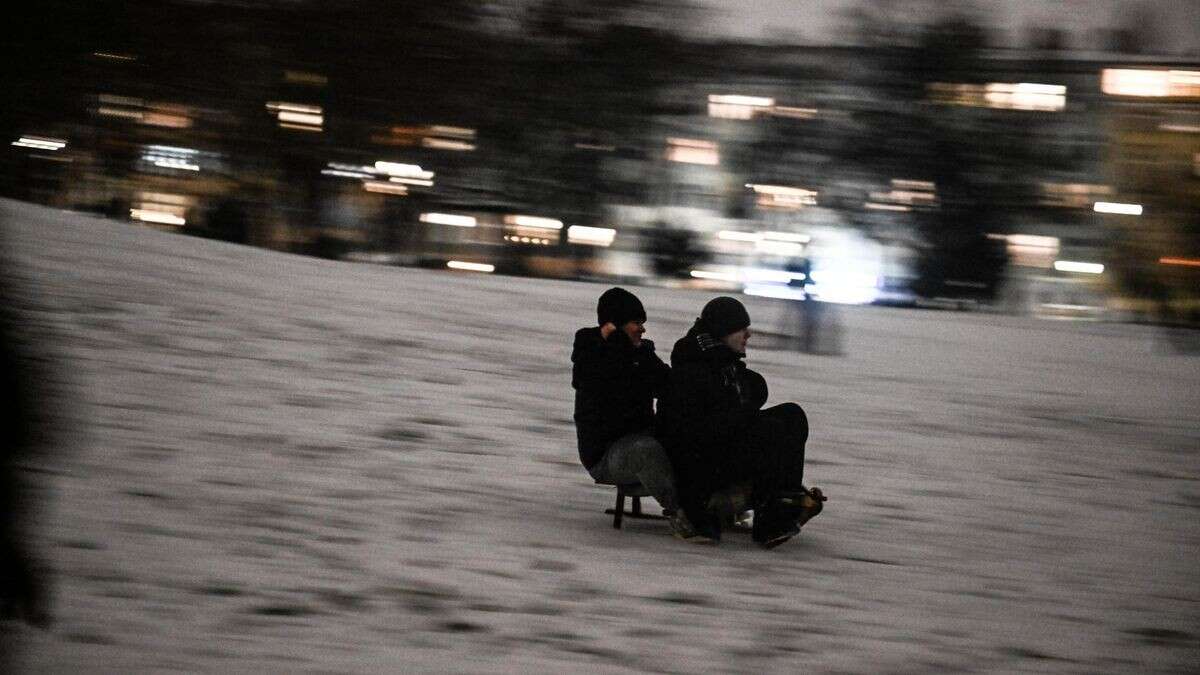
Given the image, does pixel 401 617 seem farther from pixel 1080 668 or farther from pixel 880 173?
pixel 880 173

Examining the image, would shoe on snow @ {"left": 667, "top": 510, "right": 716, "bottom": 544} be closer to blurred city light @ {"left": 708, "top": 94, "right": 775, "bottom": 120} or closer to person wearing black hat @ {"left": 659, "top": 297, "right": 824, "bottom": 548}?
person wearing black hat @ {"left": 659, "top": 297, "right": 824, "bottom": 548}

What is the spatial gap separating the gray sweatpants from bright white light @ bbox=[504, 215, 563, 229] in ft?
125

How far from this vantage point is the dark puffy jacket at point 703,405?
24.6 ft

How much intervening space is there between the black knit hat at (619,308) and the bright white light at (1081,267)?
50.1 meters

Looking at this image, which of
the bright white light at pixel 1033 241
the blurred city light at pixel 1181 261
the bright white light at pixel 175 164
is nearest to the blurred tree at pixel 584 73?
the bright white light at pixel 175 164

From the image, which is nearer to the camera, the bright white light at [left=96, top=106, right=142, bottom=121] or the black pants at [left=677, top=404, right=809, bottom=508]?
the black pants at [left=677, top=404, right=809, bottom=508]

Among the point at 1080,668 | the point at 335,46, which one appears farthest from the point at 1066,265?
the point at 1080,668

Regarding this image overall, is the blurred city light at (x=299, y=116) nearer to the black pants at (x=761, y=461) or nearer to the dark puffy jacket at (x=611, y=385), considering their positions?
the dark puffy jacket at (x=611, y=385)

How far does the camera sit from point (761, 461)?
24.8ft

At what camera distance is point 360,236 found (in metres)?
46.8

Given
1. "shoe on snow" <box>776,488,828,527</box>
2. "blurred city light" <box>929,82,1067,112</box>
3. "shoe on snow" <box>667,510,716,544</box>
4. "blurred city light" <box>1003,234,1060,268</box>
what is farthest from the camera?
"blurred city light" <box>1003,234,1060,268</box>

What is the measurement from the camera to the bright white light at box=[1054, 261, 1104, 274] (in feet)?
180

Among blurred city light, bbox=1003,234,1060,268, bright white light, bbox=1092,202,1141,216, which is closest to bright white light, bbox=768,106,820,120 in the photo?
blurred city light, bbox=1003,234,1060,268

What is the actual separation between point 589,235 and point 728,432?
46619 mm
